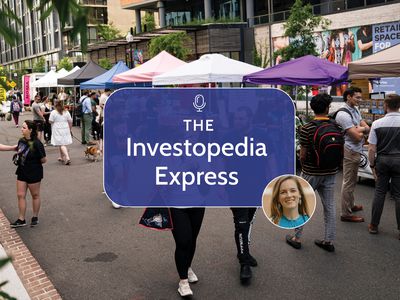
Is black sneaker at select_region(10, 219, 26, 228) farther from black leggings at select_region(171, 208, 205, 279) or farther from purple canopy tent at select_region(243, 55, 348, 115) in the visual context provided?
purple canopy tent at select_region(243, 55, 348, 115)

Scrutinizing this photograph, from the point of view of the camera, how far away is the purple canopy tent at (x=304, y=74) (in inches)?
381

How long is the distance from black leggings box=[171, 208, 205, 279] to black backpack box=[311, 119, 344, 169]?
5.69 feet

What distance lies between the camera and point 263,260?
5488 mm

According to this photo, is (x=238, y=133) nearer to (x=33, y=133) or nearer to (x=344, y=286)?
(x=344, y=286)

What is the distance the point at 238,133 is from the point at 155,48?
28473 mm

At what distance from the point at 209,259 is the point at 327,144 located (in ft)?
6.03

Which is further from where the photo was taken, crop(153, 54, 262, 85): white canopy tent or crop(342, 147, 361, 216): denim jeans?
crop(153, 54, 262, 85): white canopy tent

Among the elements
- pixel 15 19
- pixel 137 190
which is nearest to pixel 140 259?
pixel 137 190

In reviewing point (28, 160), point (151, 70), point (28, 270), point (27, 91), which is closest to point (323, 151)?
point (28, 270)

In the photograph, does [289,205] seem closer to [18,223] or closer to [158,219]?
[158,219]

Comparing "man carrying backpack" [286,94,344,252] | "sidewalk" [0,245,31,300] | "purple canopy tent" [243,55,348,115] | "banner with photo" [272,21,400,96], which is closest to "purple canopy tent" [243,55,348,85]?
"purple canopy tent" [243,55,348,115]

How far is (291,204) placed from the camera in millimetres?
2502

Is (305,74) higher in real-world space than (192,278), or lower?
higher

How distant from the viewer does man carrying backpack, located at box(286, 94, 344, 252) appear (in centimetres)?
539
